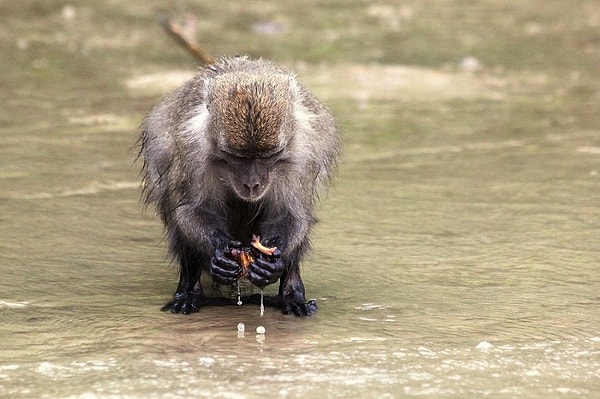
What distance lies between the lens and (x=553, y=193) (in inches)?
324

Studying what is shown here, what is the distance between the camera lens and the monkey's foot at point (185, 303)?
581 cm

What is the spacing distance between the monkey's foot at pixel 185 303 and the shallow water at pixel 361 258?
110 mm

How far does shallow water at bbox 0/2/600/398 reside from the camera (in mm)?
4855

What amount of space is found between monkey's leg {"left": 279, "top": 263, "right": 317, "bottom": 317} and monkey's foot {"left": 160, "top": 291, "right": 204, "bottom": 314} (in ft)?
1.41

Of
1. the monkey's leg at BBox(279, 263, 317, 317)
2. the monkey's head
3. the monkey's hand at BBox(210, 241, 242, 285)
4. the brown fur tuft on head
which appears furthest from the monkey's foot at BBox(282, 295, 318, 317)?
the brown fur tuft on head

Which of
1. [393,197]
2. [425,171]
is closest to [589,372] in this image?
[393,197]

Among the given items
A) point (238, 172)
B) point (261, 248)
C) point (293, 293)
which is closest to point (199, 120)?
point (238, 172)

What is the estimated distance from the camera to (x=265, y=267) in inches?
220

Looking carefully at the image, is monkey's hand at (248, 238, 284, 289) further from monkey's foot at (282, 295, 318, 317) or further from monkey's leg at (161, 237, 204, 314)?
monkey's leg at (161, 237, 204, 314)

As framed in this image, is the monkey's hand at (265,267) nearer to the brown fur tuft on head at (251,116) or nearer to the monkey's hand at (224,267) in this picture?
the monkey's hand at (224,267)

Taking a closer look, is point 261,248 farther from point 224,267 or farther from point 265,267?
point 224,267

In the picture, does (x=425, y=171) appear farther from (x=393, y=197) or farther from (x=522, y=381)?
(x=522, y=381)

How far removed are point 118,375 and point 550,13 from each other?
12493mm

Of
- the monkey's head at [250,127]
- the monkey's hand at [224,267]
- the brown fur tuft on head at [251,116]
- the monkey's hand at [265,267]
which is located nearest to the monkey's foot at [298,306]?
the monkey's hand at [265,267]
